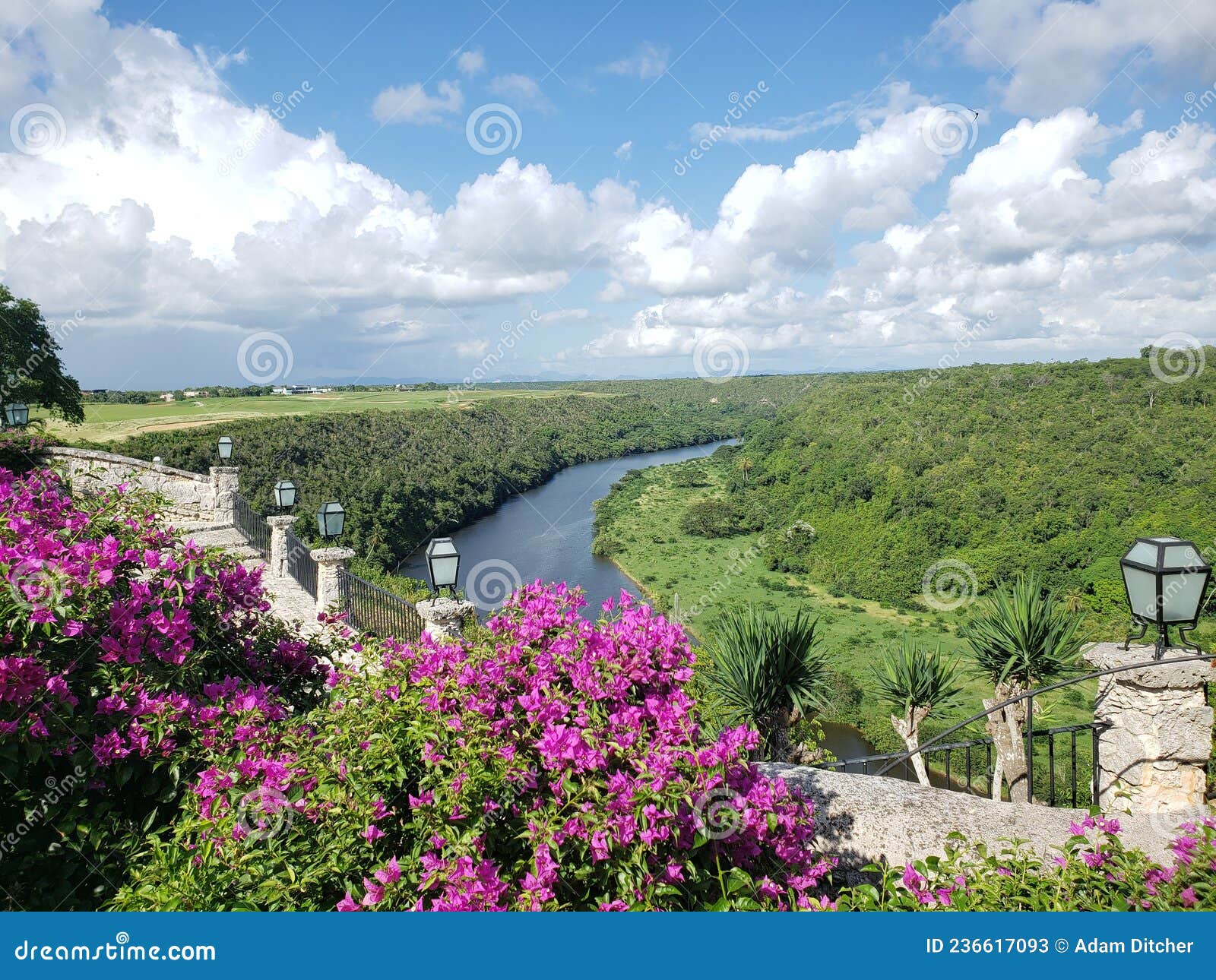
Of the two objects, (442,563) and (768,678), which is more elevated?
(442,563)

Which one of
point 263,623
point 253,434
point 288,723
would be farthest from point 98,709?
point 253,434

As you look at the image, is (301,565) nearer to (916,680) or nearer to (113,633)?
(113,633)

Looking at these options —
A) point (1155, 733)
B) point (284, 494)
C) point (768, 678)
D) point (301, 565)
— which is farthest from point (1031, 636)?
point (284, 494)

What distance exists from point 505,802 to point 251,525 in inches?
459

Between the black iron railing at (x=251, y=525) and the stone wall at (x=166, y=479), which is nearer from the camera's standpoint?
the black iron railing at (x=251, y=525)

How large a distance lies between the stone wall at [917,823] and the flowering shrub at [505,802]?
0.95 meters

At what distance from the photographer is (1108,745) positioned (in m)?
3.61

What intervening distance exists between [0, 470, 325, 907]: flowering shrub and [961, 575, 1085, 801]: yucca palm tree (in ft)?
20.9

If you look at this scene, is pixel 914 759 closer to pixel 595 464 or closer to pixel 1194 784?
pixel 1194 784

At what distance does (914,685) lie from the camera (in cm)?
789

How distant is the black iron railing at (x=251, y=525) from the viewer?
451 inches

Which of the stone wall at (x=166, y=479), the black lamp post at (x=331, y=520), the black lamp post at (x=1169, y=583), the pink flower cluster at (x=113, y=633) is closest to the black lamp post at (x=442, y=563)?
the pink flower cluster at (x=113, y=633)

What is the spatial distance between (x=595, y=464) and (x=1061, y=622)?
7570 centimetres

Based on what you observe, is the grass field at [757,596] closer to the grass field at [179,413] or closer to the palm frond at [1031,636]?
the palm frond at [1031,636]
